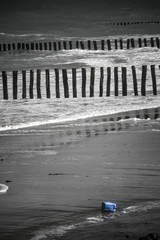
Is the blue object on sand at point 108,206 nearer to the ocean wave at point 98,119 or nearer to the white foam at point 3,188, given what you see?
the white foam at point 3,188

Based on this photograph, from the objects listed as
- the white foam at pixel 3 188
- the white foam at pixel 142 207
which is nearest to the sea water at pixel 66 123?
the white foam at pixel 142 207

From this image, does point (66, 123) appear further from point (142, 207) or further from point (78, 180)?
point (142, 207)

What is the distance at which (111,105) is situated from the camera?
58.9ft

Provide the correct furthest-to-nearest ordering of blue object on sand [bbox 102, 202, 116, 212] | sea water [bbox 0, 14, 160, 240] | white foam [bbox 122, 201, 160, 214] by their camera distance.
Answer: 1. white foam [bbox 122, 201, 160, 214]
2. blue object on sand [bbox 102, 202, 116, 212]
3. sea water [bbox 0, 14, 160, 240]

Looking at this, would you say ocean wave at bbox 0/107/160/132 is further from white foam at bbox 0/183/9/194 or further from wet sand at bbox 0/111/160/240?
white foam at bbox 0/183/9/194

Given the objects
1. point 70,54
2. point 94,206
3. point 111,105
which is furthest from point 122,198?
point 70,54

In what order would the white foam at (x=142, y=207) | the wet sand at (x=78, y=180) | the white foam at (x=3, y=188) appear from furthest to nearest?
the white foam at (x=3, y=188) < the white foam at (x=142, y=207) < the wet sand at (x=78, y=180)

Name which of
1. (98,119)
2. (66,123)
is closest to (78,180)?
(66,123)

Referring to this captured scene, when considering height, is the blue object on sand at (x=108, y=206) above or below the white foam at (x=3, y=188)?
above

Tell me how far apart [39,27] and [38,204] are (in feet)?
326

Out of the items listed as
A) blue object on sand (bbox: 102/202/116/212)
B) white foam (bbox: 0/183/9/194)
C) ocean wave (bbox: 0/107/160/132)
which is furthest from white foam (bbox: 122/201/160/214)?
ocean wave (bbox: 0/107/160/132)

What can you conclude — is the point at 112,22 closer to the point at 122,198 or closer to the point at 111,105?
the point at 111,105

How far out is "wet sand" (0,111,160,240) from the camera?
5457 millimetres

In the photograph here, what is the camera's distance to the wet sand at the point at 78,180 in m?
5.46
